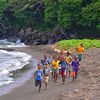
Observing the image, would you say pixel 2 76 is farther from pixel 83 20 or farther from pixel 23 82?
pixel 83 20

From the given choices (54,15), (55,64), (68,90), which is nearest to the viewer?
(68,90)

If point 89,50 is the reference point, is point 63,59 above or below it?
above

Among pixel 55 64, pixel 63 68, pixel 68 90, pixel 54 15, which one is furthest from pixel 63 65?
pixel 54 15

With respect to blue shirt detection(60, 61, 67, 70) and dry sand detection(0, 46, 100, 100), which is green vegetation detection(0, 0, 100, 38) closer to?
dry sand detection(0, 46, 100, 100)

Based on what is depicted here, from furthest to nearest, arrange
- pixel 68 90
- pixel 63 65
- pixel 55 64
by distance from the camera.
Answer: pixel 55 64
pixel 63 65
pixel 68 90

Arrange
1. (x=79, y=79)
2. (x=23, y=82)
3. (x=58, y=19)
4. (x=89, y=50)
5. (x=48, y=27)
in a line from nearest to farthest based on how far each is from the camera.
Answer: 1. (x=79, y=79)
2. (x=23, y=82)
3. (x=89, y=50)
4. (x=58, y=19)
5. (x=48, y=27)

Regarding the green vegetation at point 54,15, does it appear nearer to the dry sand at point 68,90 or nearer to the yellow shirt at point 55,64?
the dry sand at point 68,90

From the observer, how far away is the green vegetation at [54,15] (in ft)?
200

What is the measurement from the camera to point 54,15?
68.9 meters

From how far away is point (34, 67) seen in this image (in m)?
36.0

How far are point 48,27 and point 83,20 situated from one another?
14.7m

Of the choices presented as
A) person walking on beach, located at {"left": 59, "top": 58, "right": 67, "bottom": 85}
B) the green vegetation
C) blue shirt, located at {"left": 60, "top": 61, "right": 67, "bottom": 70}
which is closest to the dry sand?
person walking on beach, located at {"left": 59, "top": 58, "right": 67, "bottom": 85}

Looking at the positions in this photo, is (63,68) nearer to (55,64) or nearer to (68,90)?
(55,64)

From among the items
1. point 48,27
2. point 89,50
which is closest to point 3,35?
point 48,27
